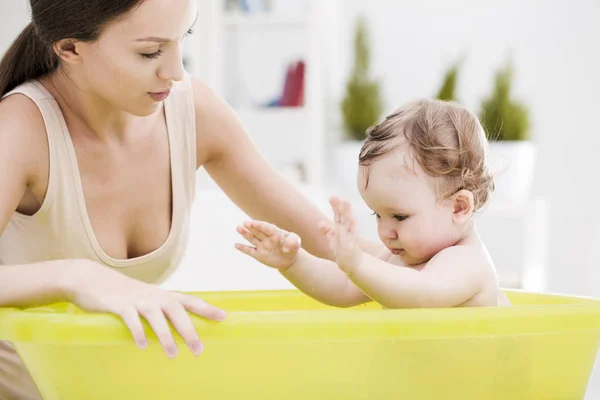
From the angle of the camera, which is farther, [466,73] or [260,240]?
[466,73]

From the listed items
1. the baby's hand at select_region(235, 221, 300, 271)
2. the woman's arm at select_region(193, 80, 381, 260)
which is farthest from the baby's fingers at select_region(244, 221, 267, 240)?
the woman's arm at select_region(193, 80, 381, 260)

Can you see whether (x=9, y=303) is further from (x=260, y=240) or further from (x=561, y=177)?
(x=561, y=177)

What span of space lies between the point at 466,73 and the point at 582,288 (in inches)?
40.8

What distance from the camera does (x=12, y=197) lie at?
1.03 meters

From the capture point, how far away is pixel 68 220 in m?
1.15

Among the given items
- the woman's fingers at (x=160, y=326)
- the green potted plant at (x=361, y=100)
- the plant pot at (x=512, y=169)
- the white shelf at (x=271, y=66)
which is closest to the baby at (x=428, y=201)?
the woman's fingers at (x=160, y=326)

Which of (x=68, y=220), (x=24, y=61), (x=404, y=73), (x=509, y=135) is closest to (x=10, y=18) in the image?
(x=404, y=73)

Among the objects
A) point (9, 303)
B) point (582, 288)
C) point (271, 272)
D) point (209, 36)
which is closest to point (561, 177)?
point (582, 288)

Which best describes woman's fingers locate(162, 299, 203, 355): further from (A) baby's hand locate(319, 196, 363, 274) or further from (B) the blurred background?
(B) the blurred background

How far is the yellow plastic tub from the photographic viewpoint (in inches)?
32.0

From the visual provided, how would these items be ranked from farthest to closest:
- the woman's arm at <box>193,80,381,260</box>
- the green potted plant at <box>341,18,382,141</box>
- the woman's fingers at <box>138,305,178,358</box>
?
the green potted plant at <box>341,18,382,141</box>
the woman's arm at <box>193,80,381,260</box>
the woman's fingers at <box>138,305,178,358</box>

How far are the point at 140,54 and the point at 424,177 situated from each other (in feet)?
1.27

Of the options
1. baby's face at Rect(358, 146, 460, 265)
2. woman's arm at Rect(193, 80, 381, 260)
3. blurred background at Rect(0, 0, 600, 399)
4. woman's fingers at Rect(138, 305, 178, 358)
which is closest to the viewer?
woman's fingers at Rect(138, 305, 178, 358)

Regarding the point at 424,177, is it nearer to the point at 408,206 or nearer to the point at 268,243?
the point at 408,206
